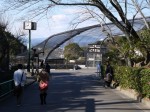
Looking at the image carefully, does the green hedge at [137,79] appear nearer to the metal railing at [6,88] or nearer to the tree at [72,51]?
the metal railing at [6,88]

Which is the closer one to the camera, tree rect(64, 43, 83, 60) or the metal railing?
the metal railing

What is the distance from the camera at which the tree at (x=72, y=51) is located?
115 metres

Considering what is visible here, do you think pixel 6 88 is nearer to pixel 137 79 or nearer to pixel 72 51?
pixel 137 79

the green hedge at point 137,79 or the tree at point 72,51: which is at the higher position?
the tree at point 72,51

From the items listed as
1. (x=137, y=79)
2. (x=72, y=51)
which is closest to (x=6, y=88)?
(x=137, y=79)

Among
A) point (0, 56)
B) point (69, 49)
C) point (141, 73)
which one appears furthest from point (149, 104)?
point (69, 49)

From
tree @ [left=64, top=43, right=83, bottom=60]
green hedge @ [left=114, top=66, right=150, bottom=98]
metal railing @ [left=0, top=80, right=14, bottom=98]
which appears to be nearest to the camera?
green hedge @ [left=114, top=66, right=150, bottom=98]

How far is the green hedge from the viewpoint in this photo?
1838 cm

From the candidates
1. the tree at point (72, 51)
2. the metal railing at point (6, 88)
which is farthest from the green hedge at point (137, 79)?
the tree at point (72, 51)

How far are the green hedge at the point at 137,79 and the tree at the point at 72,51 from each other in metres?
87.8

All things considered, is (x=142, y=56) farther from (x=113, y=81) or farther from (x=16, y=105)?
(x=16, y=105)

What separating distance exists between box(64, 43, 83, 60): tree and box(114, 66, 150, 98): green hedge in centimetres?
8779

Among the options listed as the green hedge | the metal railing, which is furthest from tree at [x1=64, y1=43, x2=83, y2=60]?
the metal railing

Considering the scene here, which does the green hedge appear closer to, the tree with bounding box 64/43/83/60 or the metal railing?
the metal railing
